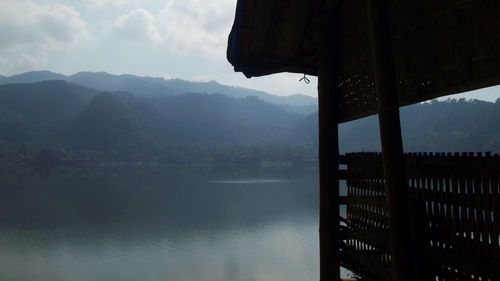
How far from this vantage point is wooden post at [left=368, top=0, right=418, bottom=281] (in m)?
3.00

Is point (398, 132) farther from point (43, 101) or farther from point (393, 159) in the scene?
point (43, 101)

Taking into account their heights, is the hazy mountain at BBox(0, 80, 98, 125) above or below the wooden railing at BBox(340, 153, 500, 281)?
above

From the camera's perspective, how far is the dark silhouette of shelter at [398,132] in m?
2.65

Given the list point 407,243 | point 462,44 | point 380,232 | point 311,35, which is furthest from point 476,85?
point 311,35

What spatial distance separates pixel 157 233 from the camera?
39375 mm

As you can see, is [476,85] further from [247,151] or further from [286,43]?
[247,151]

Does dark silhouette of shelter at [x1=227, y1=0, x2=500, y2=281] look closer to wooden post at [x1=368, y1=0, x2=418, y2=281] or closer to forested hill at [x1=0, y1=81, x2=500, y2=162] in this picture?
wooden post at [x1=368, y1=0, x2=418, y2=281]

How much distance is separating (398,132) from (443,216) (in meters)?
0.65

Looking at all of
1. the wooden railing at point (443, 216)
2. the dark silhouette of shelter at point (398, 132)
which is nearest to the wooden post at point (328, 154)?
the dark silhouette of shelter at point (398, 132)

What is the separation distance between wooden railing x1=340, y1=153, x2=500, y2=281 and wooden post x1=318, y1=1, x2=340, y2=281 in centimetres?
44

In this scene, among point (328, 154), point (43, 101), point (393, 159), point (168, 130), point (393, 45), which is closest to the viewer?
point (393, 159)

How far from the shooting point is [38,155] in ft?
386

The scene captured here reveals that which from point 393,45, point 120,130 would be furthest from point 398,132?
point 120,130

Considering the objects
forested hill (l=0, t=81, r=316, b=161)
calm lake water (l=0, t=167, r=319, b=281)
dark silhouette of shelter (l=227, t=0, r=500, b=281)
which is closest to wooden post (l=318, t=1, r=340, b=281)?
dark silhouette of shelter (l=227, t=0, r=500, b=281)
